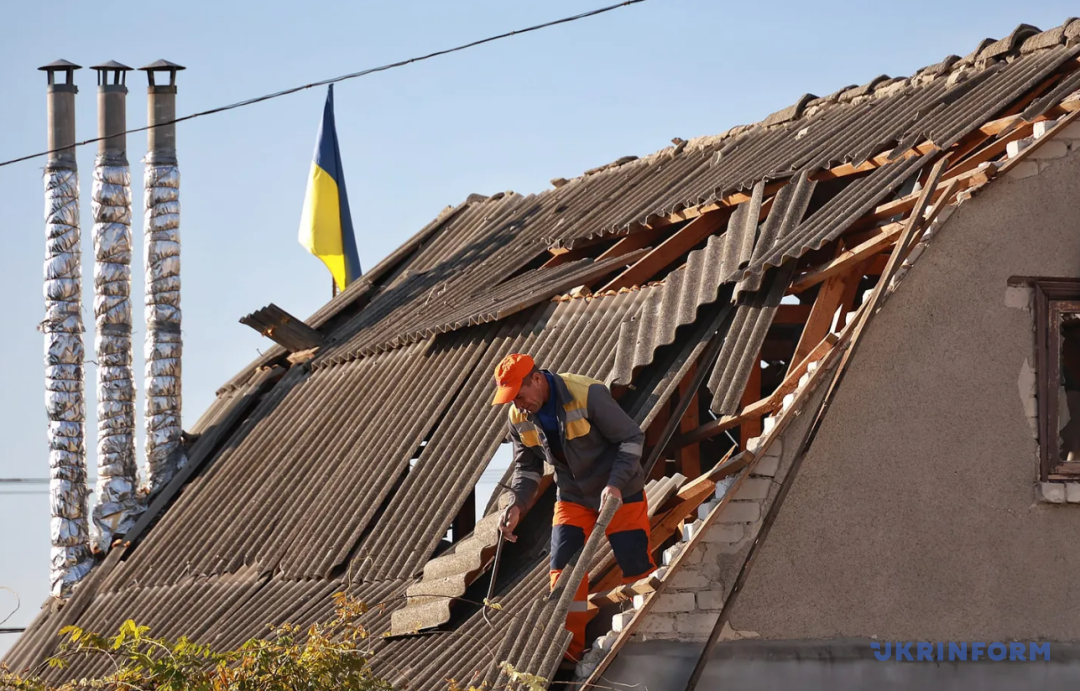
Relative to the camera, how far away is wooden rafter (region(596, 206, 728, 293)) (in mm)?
13781

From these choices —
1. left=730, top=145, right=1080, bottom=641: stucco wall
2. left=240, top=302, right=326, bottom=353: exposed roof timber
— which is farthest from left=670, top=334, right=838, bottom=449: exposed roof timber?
left=240, top=302, right=326, bottom=353: exposed roof timber

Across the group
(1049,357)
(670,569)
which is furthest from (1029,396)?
(670,569)

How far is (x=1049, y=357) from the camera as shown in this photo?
1086 centimetres

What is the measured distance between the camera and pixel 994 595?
35.1 ft

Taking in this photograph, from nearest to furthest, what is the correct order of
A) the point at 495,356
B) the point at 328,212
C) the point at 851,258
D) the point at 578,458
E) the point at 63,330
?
the point at 578,458 < the point at 851,258 < the point at 495,356 < the point at 63,330 < the point at 328,212

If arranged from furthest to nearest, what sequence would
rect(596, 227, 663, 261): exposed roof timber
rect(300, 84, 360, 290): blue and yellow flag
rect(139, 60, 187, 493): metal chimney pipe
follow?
1. rect(300, 84, 360, 290): blue and yellow flag
2. rect(139, 60, 187, 493): metal chimney pipe
3. rect(596, 227, 663, 261): exposed roof timber

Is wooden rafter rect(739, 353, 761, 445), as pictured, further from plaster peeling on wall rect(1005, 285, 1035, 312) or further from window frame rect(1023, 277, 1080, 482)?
window frame rect(1023, 277, 1080, 482)

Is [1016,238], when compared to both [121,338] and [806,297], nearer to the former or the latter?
[806,297]

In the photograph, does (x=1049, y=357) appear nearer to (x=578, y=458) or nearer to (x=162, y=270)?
(x=578, y=458)

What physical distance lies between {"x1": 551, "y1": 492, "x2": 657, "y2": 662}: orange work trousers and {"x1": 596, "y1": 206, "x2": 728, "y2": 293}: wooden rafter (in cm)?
367

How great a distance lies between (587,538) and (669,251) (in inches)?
162

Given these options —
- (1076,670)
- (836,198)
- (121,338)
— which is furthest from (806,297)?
(121,338)

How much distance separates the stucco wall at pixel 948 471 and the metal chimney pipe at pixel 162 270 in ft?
39.0

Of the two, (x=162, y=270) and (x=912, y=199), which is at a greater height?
(x=162, y=270)
